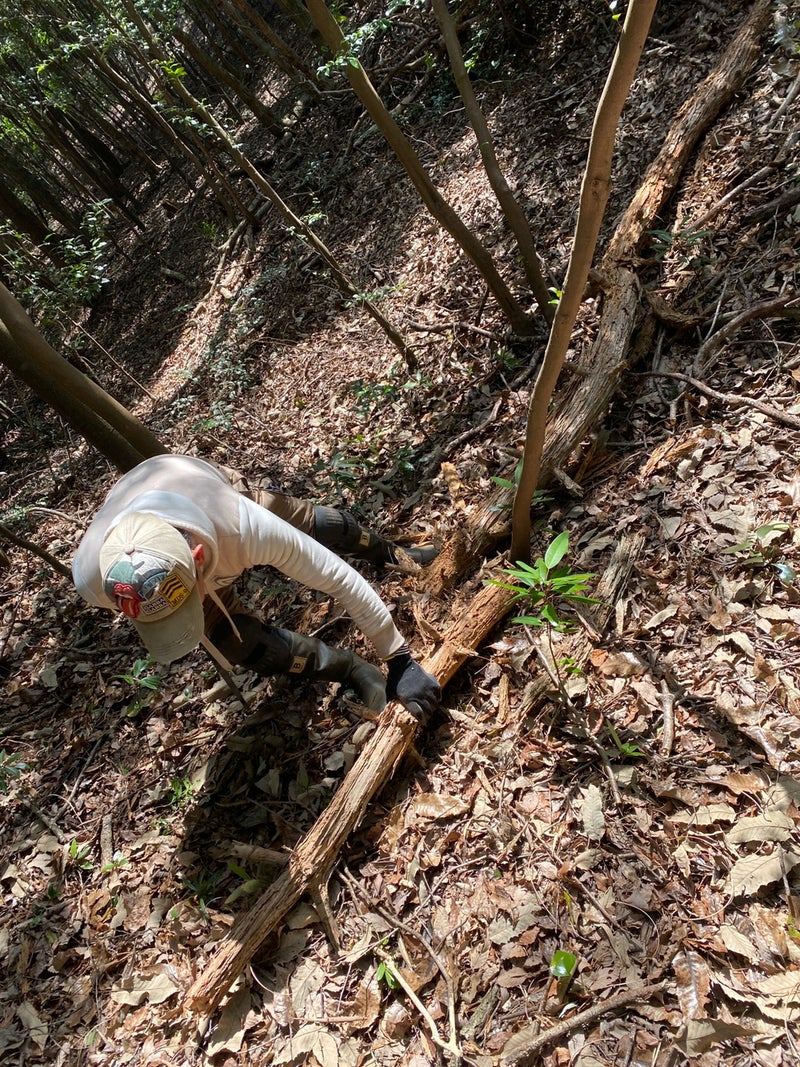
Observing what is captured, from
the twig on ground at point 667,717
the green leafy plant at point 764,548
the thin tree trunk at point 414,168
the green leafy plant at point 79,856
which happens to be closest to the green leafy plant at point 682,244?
the thin tree trunk at point 414,168

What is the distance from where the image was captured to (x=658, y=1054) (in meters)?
1.76

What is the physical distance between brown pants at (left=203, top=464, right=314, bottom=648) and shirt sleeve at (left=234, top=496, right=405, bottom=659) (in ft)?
1.40

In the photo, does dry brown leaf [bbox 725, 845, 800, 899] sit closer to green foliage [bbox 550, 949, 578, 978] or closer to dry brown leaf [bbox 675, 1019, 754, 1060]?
dry brown leaf [bbox 675, 1019, 754, 1060]

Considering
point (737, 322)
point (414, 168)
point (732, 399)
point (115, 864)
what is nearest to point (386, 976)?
point (115, 864)

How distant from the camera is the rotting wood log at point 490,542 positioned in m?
2.46

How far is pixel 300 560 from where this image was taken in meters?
2.57

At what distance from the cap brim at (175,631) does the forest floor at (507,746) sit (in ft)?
3.85

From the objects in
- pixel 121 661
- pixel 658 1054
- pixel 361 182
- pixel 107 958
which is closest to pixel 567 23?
pixel 361 182

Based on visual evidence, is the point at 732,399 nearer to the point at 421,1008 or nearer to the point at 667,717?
the point at 667,717

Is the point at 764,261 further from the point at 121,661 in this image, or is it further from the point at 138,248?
the point at 138,248

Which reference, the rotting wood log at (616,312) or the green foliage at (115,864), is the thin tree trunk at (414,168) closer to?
the rotting wood log at (616,312)

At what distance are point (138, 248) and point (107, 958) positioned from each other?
13.3m

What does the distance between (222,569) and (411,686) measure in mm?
1008

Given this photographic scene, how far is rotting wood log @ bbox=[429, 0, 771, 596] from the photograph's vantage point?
11.1ft
